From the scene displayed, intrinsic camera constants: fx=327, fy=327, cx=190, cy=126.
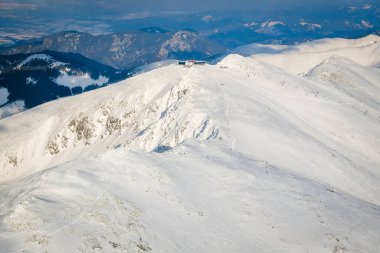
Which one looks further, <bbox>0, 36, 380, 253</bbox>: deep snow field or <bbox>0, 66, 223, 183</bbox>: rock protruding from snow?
<bbox>0, 66, 223, 183</bbox>: rock protruding from snow

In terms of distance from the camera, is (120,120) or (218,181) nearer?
(218,181)

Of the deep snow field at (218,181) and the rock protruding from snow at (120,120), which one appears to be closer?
the deep snow field at (218,181)

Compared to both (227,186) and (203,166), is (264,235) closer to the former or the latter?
(227,186)

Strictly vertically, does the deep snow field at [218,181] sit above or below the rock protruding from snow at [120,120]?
above

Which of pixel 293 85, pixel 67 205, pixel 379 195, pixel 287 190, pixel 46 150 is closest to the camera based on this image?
pixel 67 205

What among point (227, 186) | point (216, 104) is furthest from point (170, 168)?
point (216, 104)

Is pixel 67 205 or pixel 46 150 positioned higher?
pixel 67 205

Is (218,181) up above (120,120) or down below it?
above

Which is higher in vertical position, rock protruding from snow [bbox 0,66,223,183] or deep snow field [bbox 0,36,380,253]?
deep snow field [bbox 0,36,380,253]
